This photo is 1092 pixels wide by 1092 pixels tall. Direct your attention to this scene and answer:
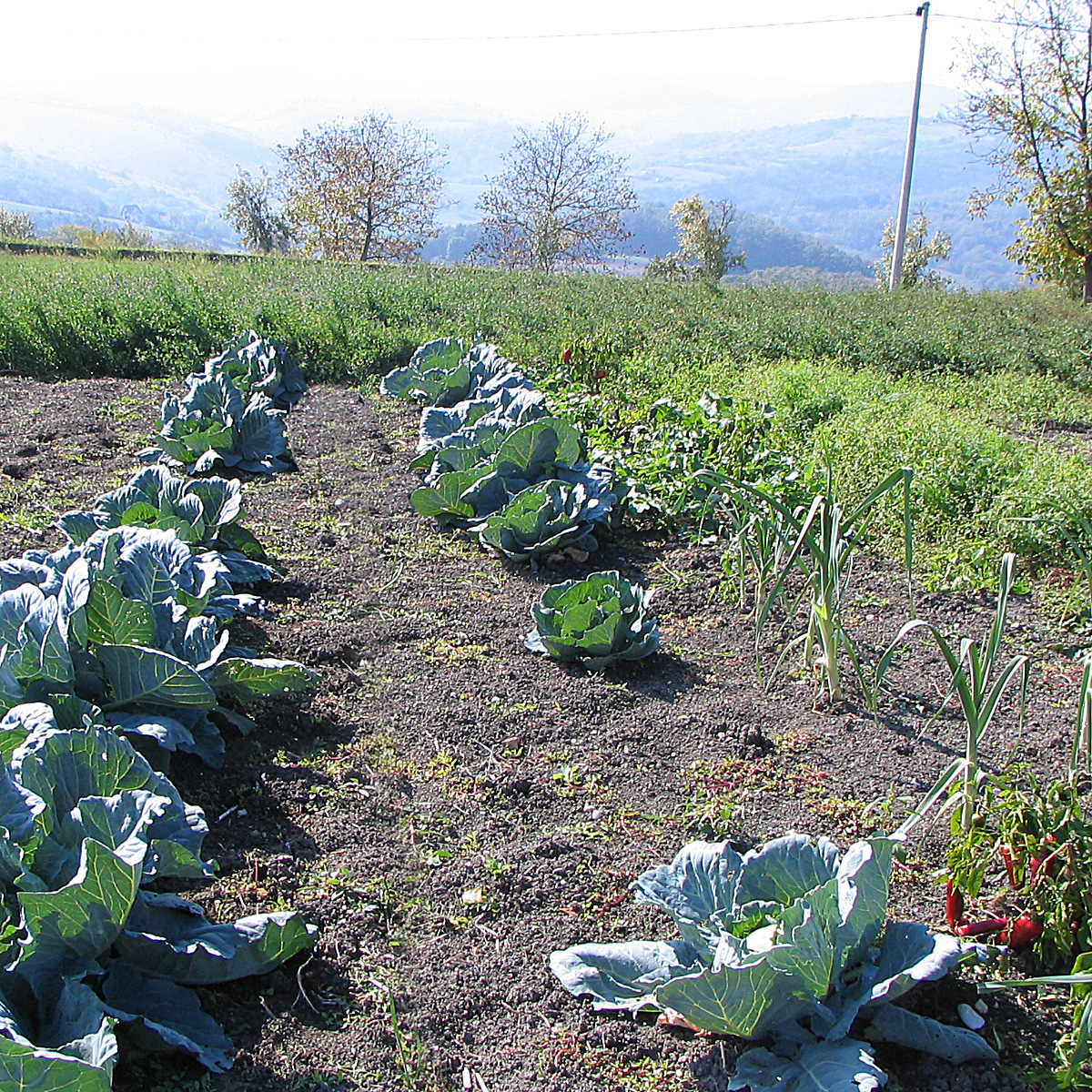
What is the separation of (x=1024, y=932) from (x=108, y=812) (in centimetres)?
212

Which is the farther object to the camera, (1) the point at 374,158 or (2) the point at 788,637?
(1) the point at 374,158

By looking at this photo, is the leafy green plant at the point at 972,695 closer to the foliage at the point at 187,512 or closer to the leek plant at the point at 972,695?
the leek plant at the point at 972,695

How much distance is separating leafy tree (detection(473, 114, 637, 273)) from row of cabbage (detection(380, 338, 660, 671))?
113 feet

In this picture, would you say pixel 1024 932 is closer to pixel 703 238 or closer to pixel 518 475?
pixel 518 475

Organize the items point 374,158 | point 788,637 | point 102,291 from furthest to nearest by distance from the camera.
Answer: point 374,158
point 102,291
point 788,637

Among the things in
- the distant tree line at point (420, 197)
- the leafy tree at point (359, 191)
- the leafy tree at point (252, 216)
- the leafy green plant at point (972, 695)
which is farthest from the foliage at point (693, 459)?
the leafy tree at point (252, 216)

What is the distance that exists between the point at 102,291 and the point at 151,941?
9.97 m

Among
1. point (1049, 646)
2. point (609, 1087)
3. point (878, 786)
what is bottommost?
point (609, 1087)

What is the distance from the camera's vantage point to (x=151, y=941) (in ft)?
6.31

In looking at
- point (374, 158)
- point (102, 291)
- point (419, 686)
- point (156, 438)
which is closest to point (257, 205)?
point (374, 158)

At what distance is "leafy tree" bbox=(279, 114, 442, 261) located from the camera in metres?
40.1

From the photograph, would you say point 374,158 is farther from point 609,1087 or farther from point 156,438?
point 609,1087

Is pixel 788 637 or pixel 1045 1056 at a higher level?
pixel 788 637

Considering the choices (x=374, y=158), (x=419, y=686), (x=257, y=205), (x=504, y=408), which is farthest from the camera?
(x=257, y=205)
